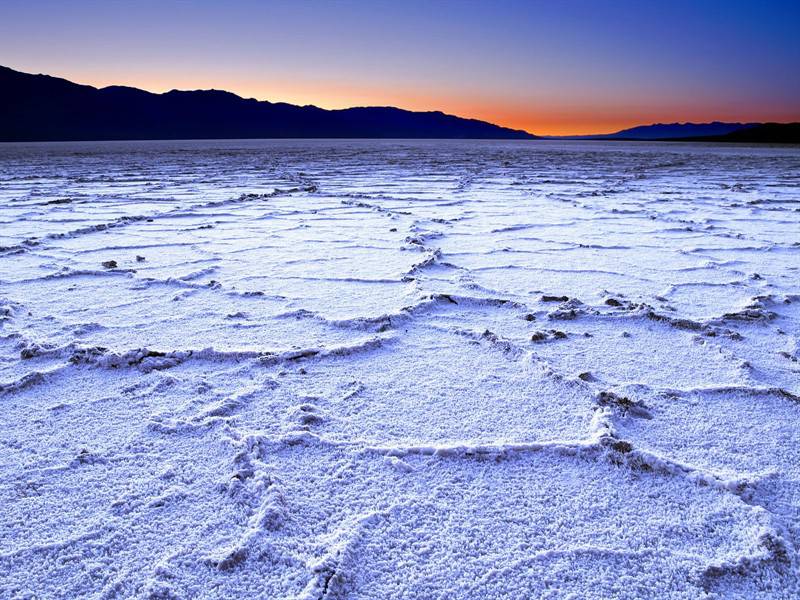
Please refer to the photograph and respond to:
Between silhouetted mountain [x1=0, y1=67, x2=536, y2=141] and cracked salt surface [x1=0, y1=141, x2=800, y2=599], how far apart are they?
11060 centimetres

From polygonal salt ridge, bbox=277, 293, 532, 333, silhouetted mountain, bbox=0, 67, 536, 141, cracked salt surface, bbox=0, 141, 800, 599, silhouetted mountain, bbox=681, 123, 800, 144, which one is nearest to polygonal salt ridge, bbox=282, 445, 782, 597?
cracked salt surface, bbox=0, 141, 800, 599

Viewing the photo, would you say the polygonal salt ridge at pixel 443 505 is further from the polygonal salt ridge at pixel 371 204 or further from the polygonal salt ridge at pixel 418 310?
the polygonal salt ridge at pixel 371 204

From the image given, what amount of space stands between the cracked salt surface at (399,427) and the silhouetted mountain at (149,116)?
4354 inches

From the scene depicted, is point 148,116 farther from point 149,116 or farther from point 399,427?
point 399,427

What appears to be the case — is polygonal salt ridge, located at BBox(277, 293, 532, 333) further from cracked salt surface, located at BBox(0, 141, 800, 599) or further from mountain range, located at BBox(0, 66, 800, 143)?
mountain range, located at BBox(0, 66, 800, 143)

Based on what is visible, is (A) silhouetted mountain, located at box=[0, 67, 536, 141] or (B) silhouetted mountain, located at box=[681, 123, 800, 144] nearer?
(B) silhouetted mountain, located at box=[681, 123, 800, 144]

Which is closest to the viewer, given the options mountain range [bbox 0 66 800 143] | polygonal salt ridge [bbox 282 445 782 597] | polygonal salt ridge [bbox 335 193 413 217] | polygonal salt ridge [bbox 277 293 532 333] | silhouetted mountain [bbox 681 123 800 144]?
polygonal salt ridge [bbox 282 445 782 597]

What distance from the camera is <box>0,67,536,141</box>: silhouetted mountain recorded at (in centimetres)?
10819

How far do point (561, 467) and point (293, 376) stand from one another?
75 centimetres

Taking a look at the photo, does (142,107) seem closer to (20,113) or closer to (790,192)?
(20,113)

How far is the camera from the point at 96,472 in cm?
107

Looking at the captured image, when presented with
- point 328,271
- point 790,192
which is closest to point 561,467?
point 328,271

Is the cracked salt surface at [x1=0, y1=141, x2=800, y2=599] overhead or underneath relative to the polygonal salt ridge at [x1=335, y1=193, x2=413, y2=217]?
underneath

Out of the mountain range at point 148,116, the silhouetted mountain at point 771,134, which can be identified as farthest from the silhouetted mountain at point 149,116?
the silhouetted mountain at point 771,134
